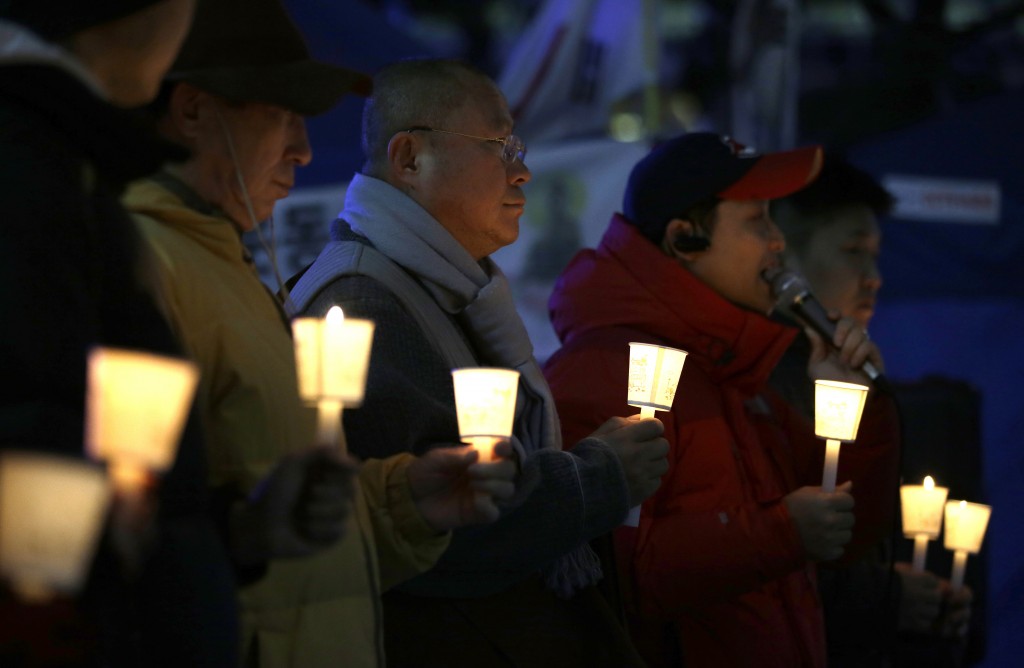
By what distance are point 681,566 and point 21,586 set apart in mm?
2426

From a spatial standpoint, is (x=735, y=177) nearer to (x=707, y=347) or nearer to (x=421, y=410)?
(x=707, y=347)

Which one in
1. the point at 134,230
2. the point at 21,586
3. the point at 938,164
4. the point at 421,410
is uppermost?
the point at 938,164

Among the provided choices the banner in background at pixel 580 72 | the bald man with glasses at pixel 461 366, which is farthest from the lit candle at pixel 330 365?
the banner in background at pixel 580 72

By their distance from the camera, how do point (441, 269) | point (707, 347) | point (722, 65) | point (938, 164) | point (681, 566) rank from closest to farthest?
point (441, 269), point (681, 566), point (707, 347), point (938, 164), point (722, 65)

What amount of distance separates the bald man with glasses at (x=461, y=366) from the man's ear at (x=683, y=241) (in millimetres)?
808

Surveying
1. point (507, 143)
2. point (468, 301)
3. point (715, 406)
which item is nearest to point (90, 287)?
point (468, 301)

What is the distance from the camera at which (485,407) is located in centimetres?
245

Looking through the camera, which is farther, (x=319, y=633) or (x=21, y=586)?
(x=319, y=633)

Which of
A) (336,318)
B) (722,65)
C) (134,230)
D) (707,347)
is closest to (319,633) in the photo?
(336,318)

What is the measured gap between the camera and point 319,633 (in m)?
2.31

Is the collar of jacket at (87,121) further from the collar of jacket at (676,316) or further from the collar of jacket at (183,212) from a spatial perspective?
the collar of jacket at (676,316)

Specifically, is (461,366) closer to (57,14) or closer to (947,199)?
(57,14)

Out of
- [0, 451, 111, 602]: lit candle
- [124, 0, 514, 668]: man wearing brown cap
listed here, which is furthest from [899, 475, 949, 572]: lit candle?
[0, 451, 111, 602]: lit candle

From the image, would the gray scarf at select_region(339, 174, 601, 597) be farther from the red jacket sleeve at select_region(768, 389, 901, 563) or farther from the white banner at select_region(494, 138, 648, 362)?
the white banner at select_region(494, 138, 648, 362)
